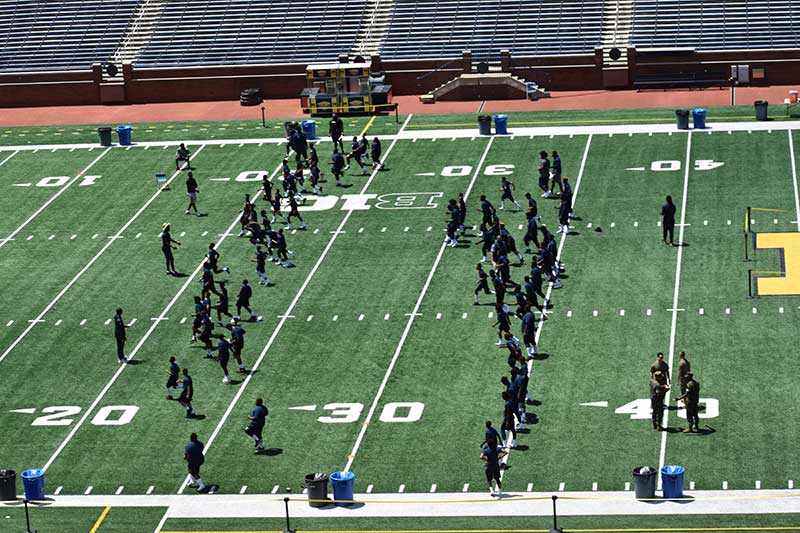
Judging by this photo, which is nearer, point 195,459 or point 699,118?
point 195,459

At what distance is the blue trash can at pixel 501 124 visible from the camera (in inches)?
2911

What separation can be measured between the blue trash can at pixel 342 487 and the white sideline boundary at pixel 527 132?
108ft

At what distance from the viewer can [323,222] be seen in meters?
64.2

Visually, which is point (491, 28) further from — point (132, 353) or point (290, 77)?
point (132, 353)

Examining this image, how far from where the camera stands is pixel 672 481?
41.8 meters

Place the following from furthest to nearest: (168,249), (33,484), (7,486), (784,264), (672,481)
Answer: (168,249) → (784,264) → (7,486) → (33,484) → (672,481)

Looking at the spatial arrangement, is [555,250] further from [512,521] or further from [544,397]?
[512,521]

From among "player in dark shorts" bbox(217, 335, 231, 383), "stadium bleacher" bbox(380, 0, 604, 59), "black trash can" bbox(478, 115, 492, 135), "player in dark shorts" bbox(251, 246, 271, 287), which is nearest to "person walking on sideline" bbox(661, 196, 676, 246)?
"player in dark shorts" bbox(251, 246, 271, 287)

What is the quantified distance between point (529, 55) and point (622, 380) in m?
38.6

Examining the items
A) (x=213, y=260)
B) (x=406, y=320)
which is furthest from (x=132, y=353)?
(x=406, y=320)

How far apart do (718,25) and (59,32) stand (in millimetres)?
32342

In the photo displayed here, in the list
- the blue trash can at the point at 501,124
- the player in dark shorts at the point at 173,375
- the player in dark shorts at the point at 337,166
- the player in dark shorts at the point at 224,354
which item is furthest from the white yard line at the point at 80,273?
the blue trash can at the point at 501,124

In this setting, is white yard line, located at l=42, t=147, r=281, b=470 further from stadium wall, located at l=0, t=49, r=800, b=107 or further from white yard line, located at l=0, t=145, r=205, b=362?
stadium wall, located at l=0, t=49, r=800, b=107

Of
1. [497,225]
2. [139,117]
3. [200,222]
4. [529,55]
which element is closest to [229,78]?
[139,117]
